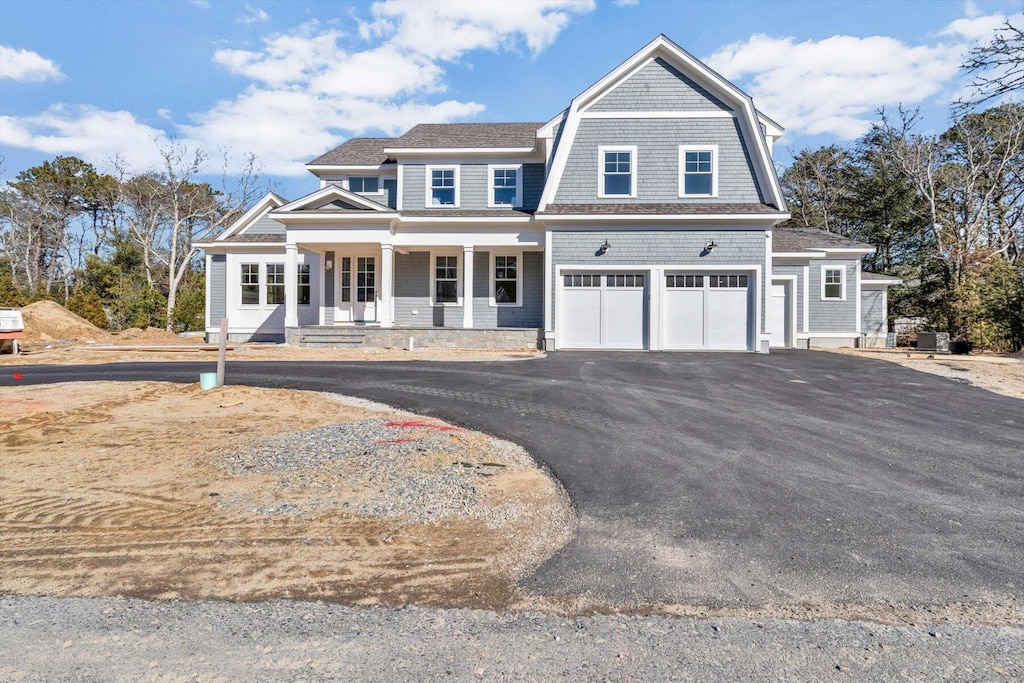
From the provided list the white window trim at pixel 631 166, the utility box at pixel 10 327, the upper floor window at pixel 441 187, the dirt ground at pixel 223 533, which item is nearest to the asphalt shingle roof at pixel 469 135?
the upper floor window at pixel 441 187

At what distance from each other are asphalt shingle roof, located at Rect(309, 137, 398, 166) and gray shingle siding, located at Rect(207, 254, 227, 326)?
535 cm

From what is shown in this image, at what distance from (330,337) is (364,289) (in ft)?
10.1

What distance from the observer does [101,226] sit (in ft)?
125

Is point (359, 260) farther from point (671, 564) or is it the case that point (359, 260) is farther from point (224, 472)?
point (671, 564)

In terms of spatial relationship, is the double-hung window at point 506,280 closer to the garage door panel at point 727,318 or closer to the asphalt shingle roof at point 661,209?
the asphalt shingle roof at point 661,209

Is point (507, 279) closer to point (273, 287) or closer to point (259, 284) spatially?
point (273, 287)

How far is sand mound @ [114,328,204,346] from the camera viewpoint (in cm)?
1983

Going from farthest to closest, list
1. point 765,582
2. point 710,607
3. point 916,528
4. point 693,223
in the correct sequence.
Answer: point 693,223 < point 916,528 < point 765,582 < point 710,607

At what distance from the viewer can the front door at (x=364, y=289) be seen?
61.9 feet

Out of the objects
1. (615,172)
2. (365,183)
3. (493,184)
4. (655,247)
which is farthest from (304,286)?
(655,247)

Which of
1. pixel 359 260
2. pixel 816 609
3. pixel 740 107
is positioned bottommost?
pixel 816 609

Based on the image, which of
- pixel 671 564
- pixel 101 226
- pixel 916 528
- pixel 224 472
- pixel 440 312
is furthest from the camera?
pixel 101 226

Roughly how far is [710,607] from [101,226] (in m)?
48.4

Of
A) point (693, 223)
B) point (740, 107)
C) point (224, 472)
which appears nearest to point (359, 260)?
point (693, 223)
